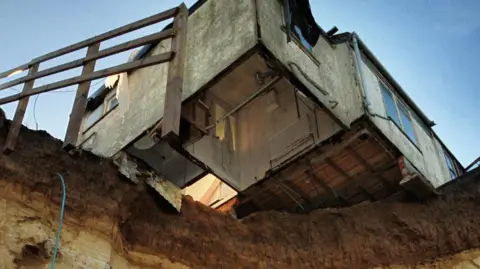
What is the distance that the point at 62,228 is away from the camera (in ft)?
30.9

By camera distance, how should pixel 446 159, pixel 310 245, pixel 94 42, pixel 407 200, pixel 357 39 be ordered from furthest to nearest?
pixel 446 159 < pixel 357 39 < pixel 407 200 < pixel 310 245 < pixel 94 42

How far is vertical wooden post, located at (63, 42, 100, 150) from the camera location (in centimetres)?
893

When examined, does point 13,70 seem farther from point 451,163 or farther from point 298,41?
point 451,163

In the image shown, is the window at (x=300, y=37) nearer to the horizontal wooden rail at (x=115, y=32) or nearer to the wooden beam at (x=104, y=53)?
the horizontal wooden rail at (x=115, y=32)

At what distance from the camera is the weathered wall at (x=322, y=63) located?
39.0 ft

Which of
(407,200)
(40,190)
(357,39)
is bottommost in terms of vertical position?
(40,190)

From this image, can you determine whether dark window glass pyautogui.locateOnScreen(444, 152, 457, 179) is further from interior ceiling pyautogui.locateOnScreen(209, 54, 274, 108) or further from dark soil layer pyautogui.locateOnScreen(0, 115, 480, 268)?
interior ceiling pyautogui.locateOnScreen(209, 54, 274, 108)

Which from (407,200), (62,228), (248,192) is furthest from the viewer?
(248,192)

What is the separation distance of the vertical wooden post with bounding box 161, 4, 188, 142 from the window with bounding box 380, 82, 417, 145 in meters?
6.66

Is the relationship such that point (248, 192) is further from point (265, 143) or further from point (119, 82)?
point (119, 82)

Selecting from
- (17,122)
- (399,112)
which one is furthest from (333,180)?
(17,122)

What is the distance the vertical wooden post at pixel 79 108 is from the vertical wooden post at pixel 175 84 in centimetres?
148

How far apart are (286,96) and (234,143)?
1950 mm

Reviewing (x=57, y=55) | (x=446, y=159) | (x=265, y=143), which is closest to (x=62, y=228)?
(x=57, y=55)
